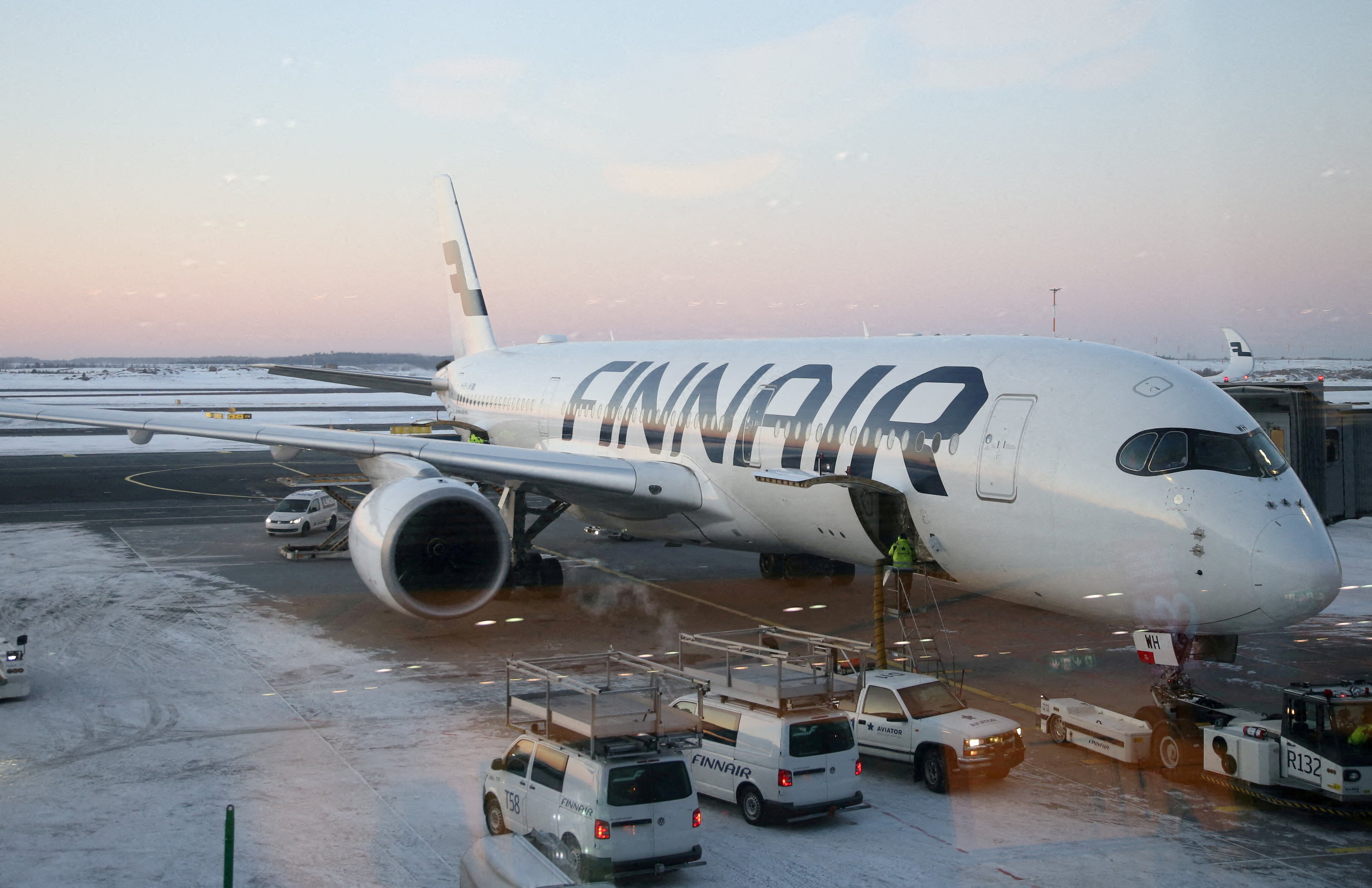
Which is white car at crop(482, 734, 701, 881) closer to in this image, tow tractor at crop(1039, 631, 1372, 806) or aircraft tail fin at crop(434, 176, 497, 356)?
tow tractor at crop(1039, 631, 1372, 806)

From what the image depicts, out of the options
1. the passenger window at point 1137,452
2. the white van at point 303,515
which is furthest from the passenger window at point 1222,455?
the white van at point 303,515

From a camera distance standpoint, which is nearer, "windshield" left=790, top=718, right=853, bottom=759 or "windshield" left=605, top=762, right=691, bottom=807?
"windshield" left=605, top=762, right=691, bottom=807

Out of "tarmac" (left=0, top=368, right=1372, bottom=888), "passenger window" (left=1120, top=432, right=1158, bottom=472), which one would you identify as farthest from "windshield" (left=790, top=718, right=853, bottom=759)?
"passenger window" (left=1120, top=432, right=1158, bottom=472)

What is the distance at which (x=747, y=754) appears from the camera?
11.5 metres

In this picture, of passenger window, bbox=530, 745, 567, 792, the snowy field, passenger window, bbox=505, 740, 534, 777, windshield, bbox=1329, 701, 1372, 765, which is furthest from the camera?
the snowy field

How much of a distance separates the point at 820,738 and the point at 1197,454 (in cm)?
513

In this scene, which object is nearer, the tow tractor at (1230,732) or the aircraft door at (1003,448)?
the tow tractor at (1230,732)

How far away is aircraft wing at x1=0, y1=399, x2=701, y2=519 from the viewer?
1941cm

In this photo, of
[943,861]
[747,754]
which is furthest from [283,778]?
[943,861]

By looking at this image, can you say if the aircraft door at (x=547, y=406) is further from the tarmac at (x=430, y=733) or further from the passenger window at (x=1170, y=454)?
the passenger window at (x=1170, y=454)

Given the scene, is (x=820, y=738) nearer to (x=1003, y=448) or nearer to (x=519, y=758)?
(x=519, y=758)

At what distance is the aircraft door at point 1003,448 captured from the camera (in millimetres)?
13727

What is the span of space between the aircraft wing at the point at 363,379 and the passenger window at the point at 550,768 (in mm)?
17997

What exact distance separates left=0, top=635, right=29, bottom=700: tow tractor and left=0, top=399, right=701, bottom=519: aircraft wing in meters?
5.91
